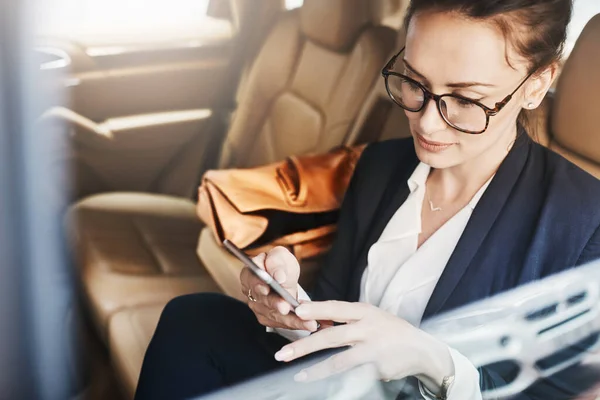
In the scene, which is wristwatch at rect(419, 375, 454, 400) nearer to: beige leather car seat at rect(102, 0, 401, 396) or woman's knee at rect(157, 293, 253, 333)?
woman's knee at rect(157, 293, 253, 333)

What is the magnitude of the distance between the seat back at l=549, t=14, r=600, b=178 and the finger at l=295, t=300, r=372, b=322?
0.35 m

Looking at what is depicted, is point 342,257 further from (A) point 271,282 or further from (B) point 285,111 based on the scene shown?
(B) point 285,111

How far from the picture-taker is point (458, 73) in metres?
0.68

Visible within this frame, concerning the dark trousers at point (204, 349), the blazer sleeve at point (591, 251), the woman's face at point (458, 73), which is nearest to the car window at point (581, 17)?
the woman's face at point (458, 73)

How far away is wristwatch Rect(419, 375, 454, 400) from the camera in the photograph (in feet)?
2.14

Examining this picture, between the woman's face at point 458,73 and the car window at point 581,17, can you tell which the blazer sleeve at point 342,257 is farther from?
the car window at point 581,17

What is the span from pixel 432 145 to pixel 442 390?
0.83ft

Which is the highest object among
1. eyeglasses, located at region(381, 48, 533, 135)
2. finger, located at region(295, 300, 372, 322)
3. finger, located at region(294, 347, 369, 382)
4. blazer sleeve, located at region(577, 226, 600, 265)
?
eyeglasses, located at region(381, 48, 533, 135)

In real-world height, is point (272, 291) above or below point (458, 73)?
below

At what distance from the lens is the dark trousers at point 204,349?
86cm

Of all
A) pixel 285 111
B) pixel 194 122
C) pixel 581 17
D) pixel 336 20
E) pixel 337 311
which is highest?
pixel 581 17

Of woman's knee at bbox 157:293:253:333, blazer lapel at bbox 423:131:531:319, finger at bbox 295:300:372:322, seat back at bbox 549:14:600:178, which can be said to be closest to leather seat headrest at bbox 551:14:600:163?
seat back at bbox 549:14:600:178

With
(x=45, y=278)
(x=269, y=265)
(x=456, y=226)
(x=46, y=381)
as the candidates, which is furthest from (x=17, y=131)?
(x=456, y=226)

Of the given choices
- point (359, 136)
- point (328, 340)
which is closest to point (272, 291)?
point (328, 340)
